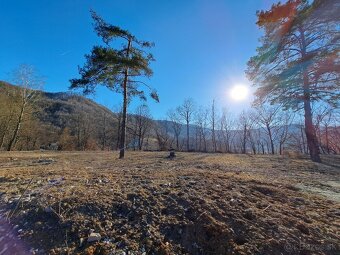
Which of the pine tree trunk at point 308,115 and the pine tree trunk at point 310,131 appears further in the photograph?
the pine tree trunk at point 310,131

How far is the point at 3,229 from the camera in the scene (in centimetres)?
312

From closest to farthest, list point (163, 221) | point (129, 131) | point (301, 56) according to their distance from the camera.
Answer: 1. point (163, 221)
2. point (301, 56)
3. point (129, 131)

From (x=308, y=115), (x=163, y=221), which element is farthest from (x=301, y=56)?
(x=163, y=221)

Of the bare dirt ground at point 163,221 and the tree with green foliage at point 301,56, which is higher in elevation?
the tree with green foliage at point 301,56

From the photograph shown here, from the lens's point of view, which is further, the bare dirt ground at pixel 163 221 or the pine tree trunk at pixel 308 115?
the pine tree trunk at pixel 308 115

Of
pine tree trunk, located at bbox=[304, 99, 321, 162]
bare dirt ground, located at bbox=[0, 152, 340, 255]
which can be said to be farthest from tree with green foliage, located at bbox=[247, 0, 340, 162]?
bare dirt ground, located at bbox=[0, 152, 340, 255]

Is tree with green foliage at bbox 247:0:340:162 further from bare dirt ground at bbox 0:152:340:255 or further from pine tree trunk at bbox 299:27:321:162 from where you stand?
bare dirt ground at bbox 0:152:340:255

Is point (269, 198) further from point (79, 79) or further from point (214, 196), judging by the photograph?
point (79, 79)

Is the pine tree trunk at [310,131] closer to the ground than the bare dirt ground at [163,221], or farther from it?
farther from it

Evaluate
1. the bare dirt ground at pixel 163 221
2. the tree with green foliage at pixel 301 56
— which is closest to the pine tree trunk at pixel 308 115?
the tree with green foliage at pixel 301 56

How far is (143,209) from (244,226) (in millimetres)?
1549

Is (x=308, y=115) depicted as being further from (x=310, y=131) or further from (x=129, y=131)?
(x=129, y=131)

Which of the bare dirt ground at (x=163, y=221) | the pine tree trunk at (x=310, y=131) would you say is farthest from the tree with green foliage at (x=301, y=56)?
the bare dirt ground at (x=163, y=221)

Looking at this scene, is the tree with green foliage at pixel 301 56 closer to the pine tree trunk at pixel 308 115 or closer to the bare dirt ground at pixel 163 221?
the pine tree trunk at pixel 308 115
